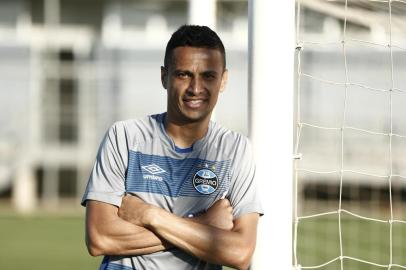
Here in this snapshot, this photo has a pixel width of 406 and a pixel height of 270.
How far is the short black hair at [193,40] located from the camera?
2580 mm

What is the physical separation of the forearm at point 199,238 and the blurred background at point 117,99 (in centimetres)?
1393

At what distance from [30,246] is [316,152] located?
7845mm

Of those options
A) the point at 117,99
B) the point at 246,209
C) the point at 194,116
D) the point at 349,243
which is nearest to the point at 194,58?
the point at 194,116

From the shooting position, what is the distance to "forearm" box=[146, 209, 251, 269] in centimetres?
250

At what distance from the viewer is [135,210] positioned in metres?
2.56

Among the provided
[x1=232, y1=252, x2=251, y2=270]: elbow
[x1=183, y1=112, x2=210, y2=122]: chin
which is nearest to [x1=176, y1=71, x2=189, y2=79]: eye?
[x1=183, y1=112, x2=210, y2=122]: chin

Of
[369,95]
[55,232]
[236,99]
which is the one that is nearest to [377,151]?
[369,95]

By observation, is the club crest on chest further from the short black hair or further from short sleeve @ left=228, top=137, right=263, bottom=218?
the short black hair

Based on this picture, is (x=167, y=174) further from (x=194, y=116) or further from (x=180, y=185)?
(x=194, y=116)

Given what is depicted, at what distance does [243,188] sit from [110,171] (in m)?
0.41

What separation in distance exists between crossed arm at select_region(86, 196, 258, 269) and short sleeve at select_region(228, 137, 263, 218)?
20 millimetres

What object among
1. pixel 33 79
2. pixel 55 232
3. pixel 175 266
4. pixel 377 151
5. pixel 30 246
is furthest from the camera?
pixel 33 79

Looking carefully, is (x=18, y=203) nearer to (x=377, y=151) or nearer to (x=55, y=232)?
(x=55, y=232)

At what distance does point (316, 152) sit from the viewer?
1817cm
